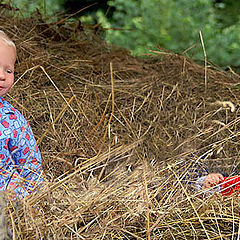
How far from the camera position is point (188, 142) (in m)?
1.48

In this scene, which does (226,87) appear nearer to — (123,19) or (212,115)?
(212,115)

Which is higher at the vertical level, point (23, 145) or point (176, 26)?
point (23, 145)

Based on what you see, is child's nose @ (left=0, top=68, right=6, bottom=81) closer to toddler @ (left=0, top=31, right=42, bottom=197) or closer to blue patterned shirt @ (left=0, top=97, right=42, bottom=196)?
toddler @ (left=0, top=31, right=42, bottom=197)

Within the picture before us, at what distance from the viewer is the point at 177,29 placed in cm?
288

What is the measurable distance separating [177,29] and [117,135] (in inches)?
63.0

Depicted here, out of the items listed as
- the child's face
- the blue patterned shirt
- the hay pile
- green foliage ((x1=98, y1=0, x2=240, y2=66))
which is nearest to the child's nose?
the child's face

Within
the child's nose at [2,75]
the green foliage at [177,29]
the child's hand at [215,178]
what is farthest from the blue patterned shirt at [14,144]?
the green foliage at [177,29]

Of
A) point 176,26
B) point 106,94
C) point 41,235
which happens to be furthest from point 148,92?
point 176,26

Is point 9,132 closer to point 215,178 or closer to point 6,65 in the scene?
point 6,65

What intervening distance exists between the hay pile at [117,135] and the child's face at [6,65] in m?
0.20

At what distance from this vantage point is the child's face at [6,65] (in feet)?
3.78

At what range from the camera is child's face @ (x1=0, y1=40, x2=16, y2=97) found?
1.15 m

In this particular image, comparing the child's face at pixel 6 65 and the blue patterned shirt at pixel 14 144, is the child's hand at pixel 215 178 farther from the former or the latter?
the child's face at pixel 6 65

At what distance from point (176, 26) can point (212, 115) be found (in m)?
1.46
